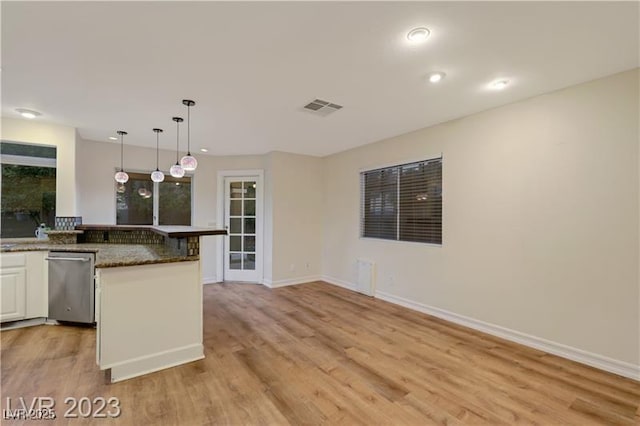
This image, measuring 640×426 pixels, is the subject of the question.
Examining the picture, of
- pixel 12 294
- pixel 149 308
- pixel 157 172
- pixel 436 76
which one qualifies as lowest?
pixel 12 294

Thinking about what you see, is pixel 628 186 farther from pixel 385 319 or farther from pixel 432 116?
pixel 385 319

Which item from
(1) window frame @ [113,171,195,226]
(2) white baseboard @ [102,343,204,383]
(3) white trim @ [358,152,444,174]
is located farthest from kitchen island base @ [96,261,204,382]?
(1) window frame @ [113,171,195,226]

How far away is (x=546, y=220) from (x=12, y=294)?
5910 millimetres

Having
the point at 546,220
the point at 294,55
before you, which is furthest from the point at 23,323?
the point at 546,220

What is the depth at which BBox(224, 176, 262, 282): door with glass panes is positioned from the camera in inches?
226

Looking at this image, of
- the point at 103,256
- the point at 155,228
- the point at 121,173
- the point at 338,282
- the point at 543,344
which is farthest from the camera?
the point at 338,282

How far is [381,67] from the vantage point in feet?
7.80

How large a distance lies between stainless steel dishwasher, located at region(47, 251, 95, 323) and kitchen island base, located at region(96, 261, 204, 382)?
1.36 metres

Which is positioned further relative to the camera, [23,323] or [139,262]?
[23,323]

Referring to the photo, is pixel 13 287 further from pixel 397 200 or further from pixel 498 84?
pixel 498 84

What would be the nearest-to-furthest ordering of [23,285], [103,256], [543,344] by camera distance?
[103,256]
[543,344]
[23,285]

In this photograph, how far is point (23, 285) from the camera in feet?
11.0

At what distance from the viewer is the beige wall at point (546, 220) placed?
7.95ft

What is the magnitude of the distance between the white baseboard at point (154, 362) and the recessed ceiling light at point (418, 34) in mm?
3098
